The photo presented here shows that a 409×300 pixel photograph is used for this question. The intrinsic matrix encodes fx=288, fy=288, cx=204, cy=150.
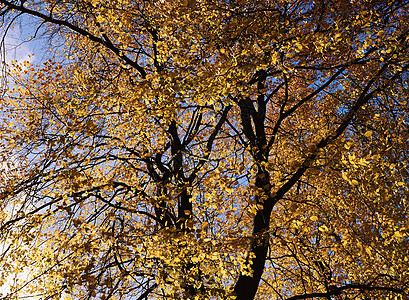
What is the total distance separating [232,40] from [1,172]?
6.14 metres

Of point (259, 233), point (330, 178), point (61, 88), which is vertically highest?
point (61, 88)

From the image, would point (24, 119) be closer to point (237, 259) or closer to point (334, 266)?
point (237, 259)

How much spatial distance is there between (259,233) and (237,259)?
2.70ft

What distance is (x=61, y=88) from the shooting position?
366 inches

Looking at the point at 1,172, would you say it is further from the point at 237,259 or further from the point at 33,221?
the point at 237,259

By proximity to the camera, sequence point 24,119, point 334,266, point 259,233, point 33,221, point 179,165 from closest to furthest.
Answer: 1. point 259,233
2. point 33,221
3. point 179,165
4. point 334,266
5. point 24,119

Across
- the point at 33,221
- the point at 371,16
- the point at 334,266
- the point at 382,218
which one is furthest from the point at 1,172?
the point at 334,266

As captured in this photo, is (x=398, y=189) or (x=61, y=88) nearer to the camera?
(x=398, y=189)

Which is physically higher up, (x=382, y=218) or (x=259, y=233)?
(x=382, y=218)

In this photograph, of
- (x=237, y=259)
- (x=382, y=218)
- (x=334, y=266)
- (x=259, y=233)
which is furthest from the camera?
(x=334, y=266)

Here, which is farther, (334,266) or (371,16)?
(334,266)

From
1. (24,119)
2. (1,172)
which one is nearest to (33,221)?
(1,172)

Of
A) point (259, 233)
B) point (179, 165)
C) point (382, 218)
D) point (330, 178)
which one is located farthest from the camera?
point (330, 178)

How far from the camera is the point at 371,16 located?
19.1 ft
